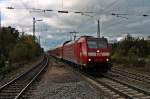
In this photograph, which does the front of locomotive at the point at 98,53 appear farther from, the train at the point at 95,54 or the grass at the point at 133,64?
the grass at the point at 133,64

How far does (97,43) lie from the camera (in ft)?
83.0

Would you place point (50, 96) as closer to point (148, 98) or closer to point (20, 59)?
point (148, 98)

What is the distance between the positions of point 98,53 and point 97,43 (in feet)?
2.98

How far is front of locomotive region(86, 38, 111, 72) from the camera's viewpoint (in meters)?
24.7

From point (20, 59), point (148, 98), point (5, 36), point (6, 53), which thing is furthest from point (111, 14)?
point (5, 36)

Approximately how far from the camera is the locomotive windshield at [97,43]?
25.1m

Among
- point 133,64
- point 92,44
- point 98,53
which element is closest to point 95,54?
point 98,53

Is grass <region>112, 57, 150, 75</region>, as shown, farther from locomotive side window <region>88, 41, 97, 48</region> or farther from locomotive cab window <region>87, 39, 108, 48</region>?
locomotive side window <region>88, 41, 97, 48</region>

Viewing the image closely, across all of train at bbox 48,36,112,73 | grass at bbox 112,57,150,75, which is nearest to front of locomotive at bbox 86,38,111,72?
train at bbox 48,36,112,73

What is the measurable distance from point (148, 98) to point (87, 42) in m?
12.4

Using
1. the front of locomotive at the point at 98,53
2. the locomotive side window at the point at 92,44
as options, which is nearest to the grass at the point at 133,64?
the front of locomotive at the point at 98,53

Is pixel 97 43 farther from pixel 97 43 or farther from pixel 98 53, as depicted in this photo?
pixel 98 53

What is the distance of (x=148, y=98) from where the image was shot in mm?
13039

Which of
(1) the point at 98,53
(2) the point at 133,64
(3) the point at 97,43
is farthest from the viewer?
(2) the point at 133,64
